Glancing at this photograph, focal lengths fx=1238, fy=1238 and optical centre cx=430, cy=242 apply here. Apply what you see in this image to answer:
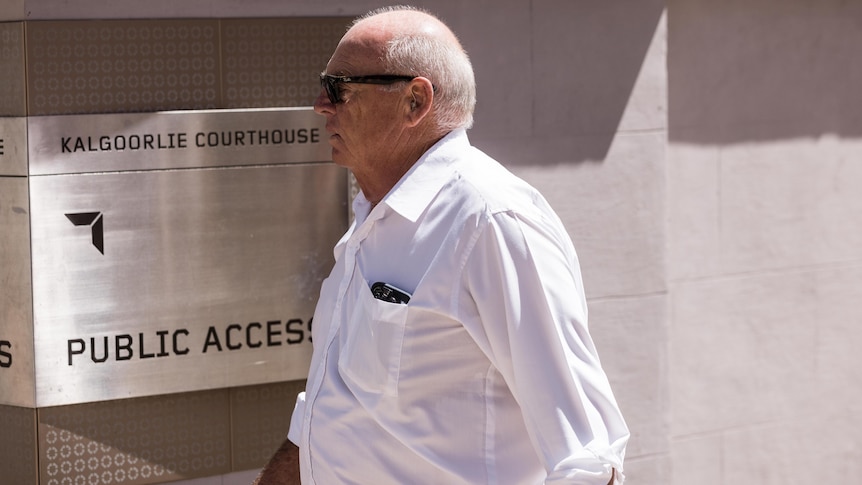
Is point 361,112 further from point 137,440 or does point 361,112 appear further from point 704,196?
point 704,196

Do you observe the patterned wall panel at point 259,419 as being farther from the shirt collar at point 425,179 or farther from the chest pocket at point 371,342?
the shirt collar at point 425,179

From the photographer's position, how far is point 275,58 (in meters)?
4.09

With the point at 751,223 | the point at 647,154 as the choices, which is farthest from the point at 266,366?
the point at 751,223

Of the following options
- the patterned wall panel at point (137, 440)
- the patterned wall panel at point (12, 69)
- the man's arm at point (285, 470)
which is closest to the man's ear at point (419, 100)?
the man's arm at point (285, 470)

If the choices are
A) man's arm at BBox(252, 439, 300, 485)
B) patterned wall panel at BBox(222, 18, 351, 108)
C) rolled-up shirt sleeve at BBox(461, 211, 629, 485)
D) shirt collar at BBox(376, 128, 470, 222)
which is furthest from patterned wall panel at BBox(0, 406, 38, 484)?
rolled-up shirt sleeve at BBox(461, 211, 629, 485)

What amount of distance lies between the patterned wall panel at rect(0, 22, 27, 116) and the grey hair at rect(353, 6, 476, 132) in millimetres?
1717

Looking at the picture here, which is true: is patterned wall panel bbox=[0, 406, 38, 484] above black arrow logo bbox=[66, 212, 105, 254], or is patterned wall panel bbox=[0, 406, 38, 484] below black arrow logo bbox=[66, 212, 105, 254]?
below

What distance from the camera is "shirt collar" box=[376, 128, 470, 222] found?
2.43m

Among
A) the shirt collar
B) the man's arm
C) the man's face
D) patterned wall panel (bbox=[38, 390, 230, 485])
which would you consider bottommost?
patterned wall panel (bbox=[38, 390, 230, 485])

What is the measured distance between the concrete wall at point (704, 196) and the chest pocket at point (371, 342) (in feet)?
6.60

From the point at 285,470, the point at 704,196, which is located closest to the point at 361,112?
the point at 285,470

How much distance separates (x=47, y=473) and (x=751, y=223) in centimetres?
334

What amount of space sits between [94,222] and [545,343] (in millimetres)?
2094

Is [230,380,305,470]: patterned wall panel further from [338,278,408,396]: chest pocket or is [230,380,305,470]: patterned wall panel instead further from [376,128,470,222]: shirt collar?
[376,128,470,222]: shirt collar
